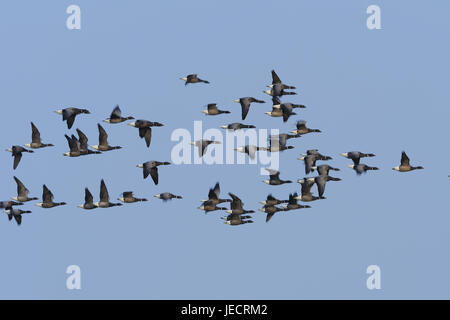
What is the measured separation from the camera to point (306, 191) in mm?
126062

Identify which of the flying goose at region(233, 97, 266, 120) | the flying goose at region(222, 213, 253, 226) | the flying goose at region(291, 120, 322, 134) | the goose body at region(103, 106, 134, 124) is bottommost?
the flying goose at region(222, 213, 253, 226)

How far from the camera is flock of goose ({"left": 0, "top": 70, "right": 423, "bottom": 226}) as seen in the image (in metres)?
123

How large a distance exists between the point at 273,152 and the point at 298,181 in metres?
2.87

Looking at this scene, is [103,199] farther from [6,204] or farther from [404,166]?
[404,166]

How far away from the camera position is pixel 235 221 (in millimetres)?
130000

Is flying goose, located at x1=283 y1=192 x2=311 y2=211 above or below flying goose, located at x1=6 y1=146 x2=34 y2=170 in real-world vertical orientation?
below

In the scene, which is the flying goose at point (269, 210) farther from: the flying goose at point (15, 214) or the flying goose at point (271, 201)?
the flying goose at point (15, 214)

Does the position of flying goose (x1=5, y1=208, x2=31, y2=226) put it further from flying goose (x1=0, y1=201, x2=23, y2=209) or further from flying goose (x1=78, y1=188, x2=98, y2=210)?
flying goose (x1=78, y1=188, x2=98, y2=210)

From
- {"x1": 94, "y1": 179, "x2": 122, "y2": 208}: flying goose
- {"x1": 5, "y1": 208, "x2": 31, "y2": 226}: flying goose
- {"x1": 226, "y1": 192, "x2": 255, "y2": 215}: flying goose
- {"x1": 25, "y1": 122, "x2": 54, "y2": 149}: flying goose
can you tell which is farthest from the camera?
{"x1": 226, "y1": 192, "x2": 255, "y2": 215}: flying goose

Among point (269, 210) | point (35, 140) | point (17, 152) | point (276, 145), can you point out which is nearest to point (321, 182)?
point (276, 145)

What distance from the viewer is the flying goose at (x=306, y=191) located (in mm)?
125500

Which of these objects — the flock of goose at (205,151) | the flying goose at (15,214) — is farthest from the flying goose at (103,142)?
the flying goose at (15,214)

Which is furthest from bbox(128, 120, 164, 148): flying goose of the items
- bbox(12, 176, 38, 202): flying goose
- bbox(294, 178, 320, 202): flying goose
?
bbox(294, 178, 320, 202): flying goose
